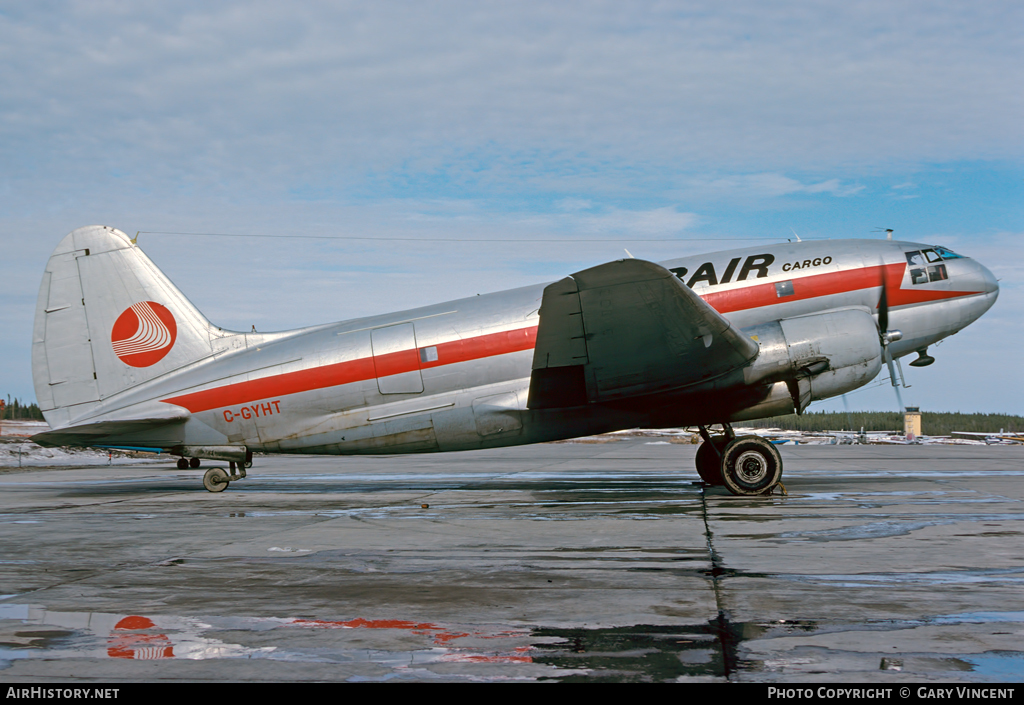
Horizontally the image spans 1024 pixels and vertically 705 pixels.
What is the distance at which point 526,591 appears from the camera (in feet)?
23.5

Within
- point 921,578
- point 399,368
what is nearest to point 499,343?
point 399,368

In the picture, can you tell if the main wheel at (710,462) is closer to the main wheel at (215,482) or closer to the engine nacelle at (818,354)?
the engine nacelle at (818,354)

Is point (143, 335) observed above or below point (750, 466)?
above

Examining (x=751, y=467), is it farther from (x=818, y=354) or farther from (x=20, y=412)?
(x=20, y=412)

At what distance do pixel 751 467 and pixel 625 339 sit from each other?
150 inches

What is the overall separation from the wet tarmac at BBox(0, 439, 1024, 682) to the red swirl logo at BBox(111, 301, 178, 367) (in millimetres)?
4686

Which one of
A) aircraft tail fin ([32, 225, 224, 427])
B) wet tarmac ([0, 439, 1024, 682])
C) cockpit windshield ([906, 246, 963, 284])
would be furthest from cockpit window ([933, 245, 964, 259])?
aircraft tail fin ([32, 225, 224, 427])

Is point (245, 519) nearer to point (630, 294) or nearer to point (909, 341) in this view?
point (630, 294)

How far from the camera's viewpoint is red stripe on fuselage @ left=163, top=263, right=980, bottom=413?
17156mm

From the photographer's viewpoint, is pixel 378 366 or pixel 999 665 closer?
pixel 999 665

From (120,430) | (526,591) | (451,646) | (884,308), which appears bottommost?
(526,591)

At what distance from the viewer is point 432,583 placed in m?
7.67

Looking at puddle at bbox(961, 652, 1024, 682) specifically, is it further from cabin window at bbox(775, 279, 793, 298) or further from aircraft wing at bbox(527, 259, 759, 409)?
cabin window at bbox(775, 279, 793, 298)

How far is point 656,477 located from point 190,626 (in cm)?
1806
